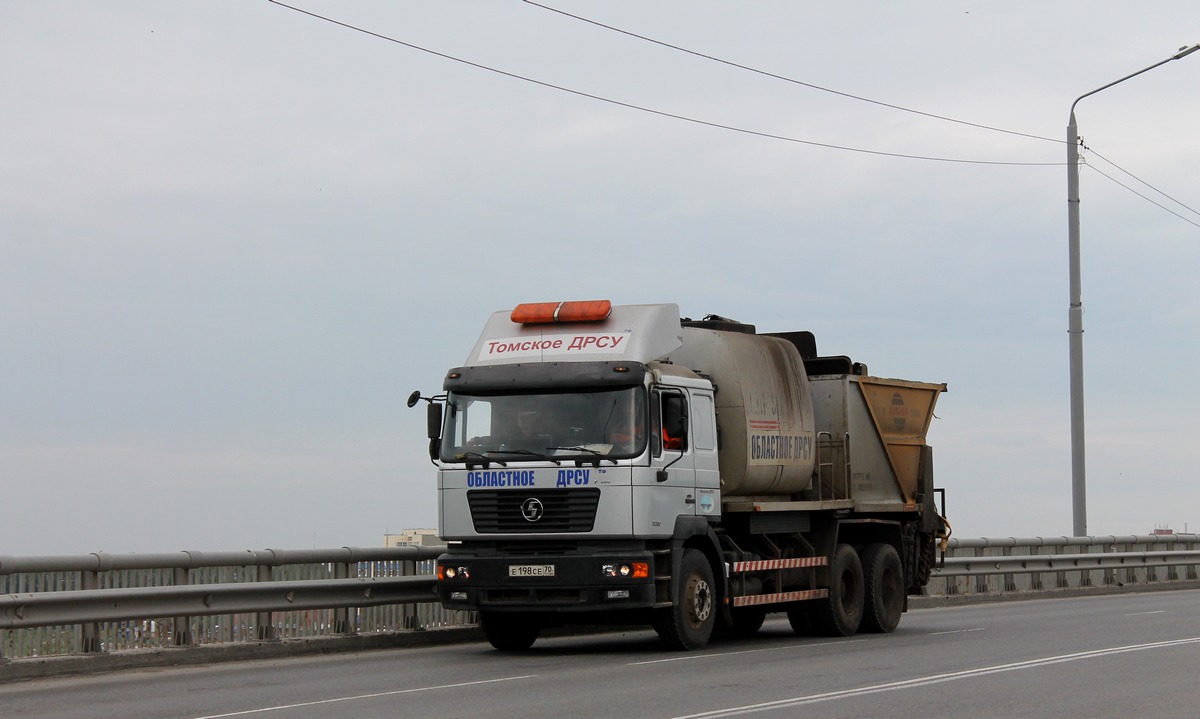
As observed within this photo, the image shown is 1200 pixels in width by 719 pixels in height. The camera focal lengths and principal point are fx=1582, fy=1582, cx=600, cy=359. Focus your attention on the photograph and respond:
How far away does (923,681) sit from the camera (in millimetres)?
12398

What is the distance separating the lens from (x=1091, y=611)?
73.6 feet

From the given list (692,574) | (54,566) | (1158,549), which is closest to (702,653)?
(692,574)

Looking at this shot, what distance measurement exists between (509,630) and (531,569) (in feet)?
4.28

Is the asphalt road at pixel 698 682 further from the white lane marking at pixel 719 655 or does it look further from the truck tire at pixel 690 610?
the truck tire at pixel 690 610

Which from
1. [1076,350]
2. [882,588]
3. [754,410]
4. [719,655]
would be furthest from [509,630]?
[1076,350]

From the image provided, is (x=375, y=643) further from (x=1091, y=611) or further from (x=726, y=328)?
(x=1091, y=611)

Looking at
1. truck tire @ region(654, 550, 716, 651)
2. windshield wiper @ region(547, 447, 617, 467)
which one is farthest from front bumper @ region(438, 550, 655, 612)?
windshield wiper @ region(547, 447, 617, 467)

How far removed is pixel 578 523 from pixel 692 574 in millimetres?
1467

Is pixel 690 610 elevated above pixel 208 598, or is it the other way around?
pixel 208 598

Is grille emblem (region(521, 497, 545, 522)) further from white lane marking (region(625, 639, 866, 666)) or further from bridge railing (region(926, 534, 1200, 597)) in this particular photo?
bridge railing (region(926, 534, 1200, 597))

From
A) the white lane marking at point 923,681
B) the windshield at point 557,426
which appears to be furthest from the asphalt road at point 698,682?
the windshield at point 557,426

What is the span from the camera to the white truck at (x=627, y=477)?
1541 cm

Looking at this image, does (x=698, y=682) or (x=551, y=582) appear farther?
(x=551, y=582)

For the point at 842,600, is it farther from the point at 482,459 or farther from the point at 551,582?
the point at 482,459
